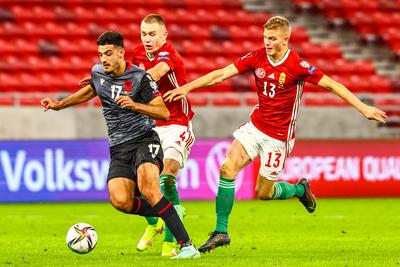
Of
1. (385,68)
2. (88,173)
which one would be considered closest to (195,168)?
(88,173)

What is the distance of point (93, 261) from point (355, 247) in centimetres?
291

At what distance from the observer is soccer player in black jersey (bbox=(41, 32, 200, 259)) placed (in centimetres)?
877

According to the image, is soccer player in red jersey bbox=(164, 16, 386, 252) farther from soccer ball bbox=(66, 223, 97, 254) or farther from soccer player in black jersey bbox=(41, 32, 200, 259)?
soccer ball bbox=(66, 223, 97, 254)

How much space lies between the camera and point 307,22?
2575 cm

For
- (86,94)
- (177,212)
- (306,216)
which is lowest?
(306,216)

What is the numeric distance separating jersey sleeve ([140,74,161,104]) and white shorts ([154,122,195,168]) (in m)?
1.28

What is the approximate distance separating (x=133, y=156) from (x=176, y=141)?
1.15 meters

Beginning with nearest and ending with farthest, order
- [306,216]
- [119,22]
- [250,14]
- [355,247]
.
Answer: [355,247], [306,216], [119,22], [250,14]

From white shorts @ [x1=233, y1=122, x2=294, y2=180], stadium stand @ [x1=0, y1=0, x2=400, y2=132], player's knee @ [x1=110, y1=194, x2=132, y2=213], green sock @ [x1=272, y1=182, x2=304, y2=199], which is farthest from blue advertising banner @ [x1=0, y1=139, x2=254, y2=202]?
player's knee @ [x1=110, y1=194, x2=132, y2=213]

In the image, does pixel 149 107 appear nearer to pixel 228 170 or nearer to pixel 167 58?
pixel 167 58

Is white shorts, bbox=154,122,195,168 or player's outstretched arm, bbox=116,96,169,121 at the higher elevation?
player's outstretched arm, bbox=116,96,169,121

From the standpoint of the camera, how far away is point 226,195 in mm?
9891

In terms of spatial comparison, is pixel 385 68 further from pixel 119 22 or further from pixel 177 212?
pixel 177 212

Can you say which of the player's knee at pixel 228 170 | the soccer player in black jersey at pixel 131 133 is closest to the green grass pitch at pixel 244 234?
the soccer player in black jersey at pixel 131 133
